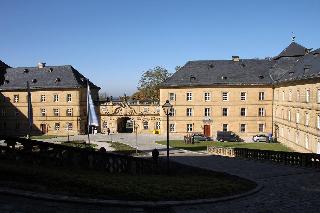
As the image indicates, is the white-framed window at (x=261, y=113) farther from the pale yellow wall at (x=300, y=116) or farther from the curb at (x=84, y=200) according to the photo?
the curb at (x=84, y=200)

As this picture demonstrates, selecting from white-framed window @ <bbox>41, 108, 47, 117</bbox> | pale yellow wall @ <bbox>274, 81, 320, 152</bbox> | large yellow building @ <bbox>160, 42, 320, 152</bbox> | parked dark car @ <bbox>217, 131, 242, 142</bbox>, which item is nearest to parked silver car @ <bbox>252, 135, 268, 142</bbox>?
pale yellow wall @ <bbox>274, 81, 320, 152</bbox>

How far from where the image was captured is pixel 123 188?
1209 cm

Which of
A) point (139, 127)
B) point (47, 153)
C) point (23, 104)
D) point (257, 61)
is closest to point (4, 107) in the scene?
point (23, 104)

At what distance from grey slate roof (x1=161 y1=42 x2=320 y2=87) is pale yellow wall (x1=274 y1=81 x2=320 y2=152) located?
3.57 meters

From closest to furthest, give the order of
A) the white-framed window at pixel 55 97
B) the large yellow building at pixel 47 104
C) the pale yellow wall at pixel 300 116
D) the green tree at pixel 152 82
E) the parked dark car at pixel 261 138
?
1. the pale yellow wall at pixel 300 116
2. the parked dark car at pixel 261 138
3. the large yellow building at pixel 47 104
4. the white-framed window at pixel 55 97
5. the green tree at pixel 152 82

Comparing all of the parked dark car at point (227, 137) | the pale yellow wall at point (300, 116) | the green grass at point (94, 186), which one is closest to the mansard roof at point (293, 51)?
the pale yellow wall at point (300, 116)

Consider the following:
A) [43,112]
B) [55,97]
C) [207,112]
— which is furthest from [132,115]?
[43,112]

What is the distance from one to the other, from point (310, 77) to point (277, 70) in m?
20.9

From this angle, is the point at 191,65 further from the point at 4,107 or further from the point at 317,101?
the point at 4,107

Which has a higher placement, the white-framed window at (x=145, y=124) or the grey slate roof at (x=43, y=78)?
the grey slate roof at (x=43, y=78)

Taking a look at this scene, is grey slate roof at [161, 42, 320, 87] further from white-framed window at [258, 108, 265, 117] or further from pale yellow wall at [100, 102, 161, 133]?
pale yellow wall at [100, 102, 161, 133]

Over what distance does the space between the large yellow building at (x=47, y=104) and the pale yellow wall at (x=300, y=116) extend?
32.5 m

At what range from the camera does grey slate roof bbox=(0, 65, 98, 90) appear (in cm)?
6831

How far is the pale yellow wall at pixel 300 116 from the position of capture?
136 ft
